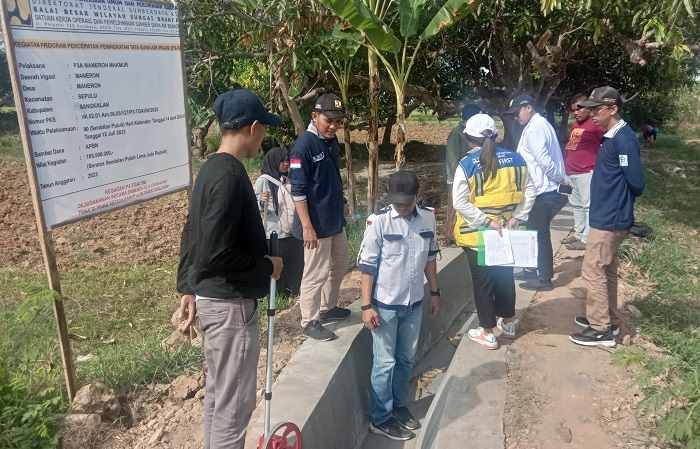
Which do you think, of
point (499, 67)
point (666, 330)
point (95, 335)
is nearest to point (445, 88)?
point (499, 67)

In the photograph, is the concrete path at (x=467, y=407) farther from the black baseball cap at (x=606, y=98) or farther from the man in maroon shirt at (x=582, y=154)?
the man in maroon shirt at (x=582, y=154)

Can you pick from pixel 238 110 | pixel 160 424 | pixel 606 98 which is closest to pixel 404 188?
pixel 238 110

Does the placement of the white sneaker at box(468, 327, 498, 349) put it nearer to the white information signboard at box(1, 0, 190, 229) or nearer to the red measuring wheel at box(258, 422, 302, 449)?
the red measuring wheel at box(258, 422, 302, 449)

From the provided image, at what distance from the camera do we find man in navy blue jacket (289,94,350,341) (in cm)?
406

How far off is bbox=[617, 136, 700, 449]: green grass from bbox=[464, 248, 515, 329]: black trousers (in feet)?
2.90

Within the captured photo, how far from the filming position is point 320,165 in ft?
13.6

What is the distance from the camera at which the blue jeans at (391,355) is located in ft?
12.0

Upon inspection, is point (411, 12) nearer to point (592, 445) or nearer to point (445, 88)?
point (592, 445)

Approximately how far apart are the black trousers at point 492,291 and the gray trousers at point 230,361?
2.17 m

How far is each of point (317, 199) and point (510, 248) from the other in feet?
4.72

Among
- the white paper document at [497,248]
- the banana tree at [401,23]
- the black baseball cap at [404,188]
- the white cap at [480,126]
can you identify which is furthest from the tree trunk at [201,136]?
the black baseball cap at [404,188]

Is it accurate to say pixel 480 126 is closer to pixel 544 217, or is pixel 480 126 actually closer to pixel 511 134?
pixel 544 217

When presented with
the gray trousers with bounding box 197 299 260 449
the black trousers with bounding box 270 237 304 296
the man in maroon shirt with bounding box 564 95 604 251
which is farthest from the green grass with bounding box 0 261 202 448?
the man in maroon shirt with bounding box 564 95 604 251

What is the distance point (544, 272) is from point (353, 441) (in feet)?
8.91
